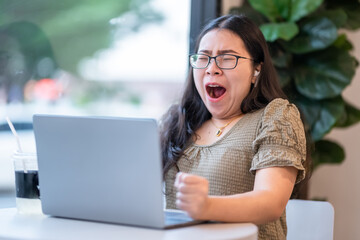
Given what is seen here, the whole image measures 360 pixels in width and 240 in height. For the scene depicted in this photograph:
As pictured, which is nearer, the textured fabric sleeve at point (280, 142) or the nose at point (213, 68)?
the textured fabric sleeve at point (280, 142)

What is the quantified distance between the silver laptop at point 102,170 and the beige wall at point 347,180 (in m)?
2.39

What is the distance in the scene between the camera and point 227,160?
1.56 metres

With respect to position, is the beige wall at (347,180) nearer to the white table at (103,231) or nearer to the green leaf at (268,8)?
the green leaf at (268,8)

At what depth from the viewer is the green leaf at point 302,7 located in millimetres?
2703

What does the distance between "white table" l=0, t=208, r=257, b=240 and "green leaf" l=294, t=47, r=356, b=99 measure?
167 cm

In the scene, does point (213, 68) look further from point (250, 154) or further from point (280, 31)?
point (280, 31)

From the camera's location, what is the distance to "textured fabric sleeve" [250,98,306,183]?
4.57 feet

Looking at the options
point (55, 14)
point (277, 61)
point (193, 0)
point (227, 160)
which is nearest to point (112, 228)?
point (227, 160)

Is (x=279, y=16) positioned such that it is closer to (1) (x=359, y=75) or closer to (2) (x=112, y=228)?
(1) (x=359, y=75)

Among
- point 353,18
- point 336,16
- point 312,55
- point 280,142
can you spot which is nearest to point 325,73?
point 312,55

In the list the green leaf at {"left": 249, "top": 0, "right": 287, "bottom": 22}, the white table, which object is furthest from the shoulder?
the green leaf at {"left": 249, "top": 0, "right": 287, "bottom": 22}

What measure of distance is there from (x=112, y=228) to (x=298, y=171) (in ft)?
1.68

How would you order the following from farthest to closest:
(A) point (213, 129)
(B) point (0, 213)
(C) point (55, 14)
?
(C) point (55, 14) < (A) point (213, 129) < (B) point (0, 213)

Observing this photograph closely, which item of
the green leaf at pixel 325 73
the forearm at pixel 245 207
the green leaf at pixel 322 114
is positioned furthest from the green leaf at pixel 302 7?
the forearm at pixel 245 207
